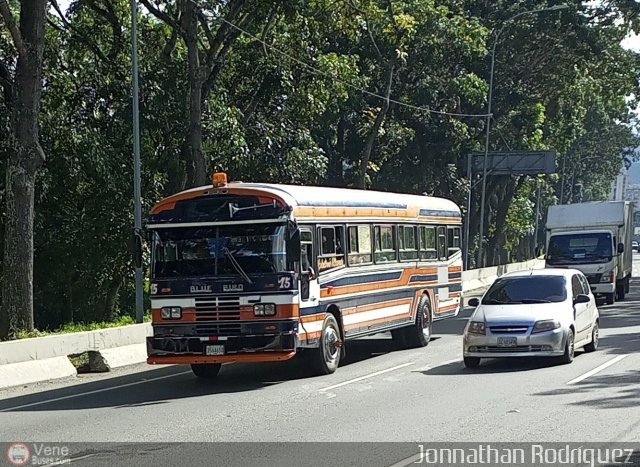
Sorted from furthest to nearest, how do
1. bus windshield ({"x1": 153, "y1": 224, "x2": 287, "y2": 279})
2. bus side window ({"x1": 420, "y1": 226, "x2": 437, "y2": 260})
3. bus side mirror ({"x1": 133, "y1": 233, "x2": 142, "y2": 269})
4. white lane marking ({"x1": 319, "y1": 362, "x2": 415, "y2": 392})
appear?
1. bus side window ({"x1": 420, "y1": 226, "x2": 437, "y2": 260})
2. bus side mirror ({"x1": 133, "y1": 233, "x2": 142, "y2": 269})
3. bus windshield ({"x1": 153, "y1": 224, "x2": 287, "y2": 279})
4. white lane marking ({"x1": 319, "y1": 362, "x2": 415, "y2": 392})

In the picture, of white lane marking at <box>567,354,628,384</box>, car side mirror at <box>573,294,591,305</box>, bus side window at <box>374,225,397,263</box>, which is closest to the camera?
white lane marking at <box>567,354,628,384</box>

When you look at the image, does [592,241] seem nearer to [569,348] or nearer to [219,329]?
[569,348]

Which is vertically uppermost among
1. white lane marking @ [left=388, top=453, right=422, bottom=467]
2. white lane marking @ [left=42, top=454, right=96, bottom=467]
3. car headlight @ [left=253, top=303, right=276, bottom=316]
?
car headlight @ [left=253, top=303, right=276, bottom=316]

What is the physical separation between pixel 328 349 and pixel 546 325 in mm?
3469

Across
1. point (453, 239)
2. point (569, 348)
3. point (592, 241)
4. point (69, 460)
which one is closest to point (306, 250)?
point (569, 348)

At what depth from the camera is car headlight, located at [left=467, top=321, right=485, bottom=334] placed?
1577 centimetres

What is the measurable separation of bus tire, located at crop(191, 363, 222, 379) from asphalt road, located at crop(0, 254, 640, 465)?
0.23 meters

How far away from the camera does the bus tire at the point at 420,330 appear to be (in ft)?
67.8

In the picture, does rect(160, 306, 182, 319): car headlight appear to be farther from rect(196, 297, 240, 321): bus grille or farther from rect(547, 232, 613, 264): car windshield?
rect(547, 232, 613, 264): car windshield

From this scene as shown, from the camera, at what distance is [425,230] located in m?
21.8

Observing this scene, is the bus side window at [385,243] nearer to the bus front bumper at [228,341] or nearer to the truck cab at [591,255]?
the bus front bumper at [228,341]

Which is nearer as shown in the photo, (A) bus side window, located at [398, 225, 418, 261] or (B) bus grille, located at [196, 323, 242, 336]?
(B) bus grille, located at [196, 323, 242, 336]

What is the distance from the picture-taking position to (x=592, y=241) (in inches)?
1255

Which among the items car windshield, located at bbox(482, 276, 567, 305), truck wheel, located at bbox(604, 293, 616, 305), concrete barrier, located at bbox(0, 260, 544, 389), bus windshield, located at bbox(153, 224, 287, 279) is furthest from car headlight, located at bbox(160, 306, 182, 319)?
Result: truck wheel, located at bbox(604, 293, 616, 305)
